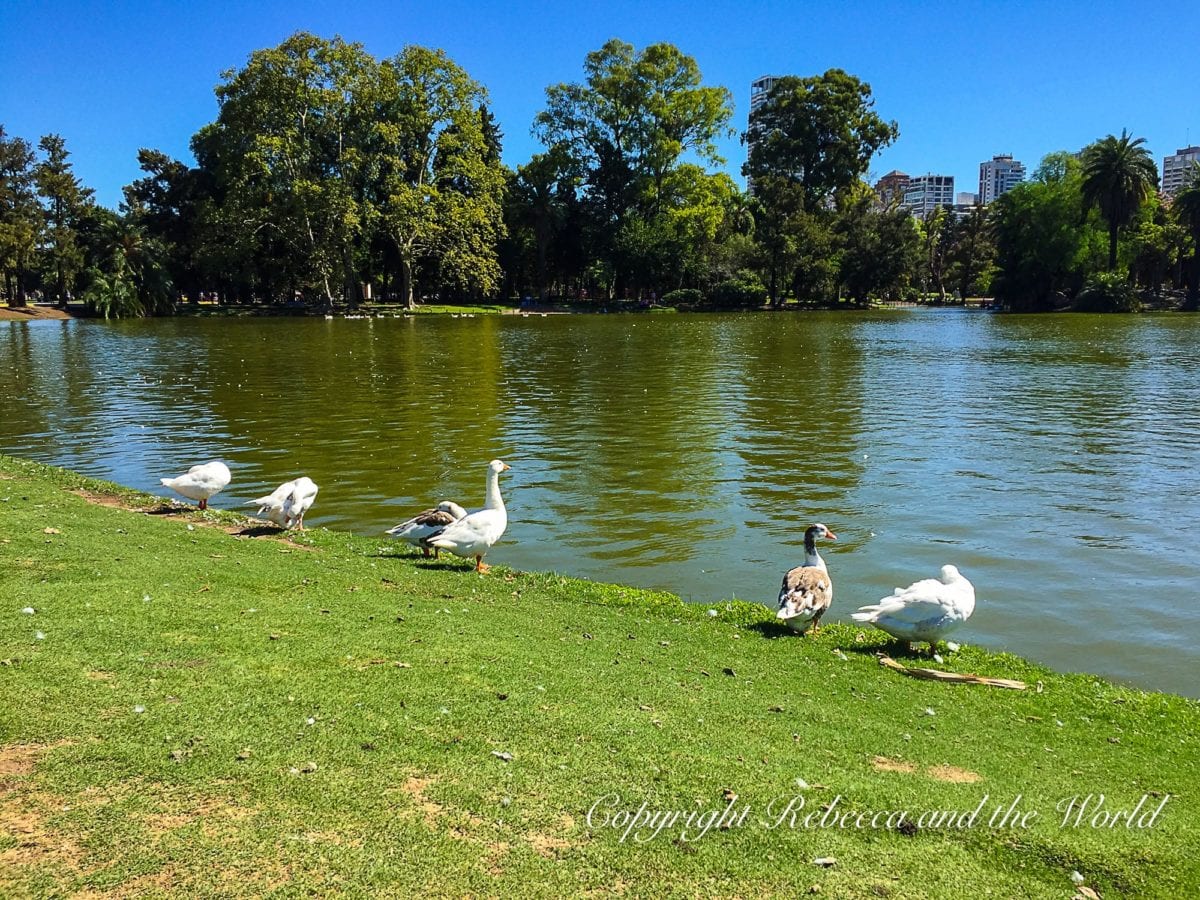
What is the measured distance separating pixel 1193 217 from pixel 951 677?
115486 millimetres

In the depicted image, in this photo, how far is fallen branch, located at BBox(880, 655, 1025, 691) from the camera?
785cm

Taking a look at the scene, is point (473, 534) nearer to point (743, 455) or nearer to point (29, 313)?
point (743, 455)

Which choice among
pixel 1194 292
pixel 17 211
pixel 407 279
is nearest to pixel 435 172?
pixel 407 279

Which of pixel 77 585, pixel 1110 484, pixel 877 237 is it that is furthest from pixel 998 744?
pixel 877 237

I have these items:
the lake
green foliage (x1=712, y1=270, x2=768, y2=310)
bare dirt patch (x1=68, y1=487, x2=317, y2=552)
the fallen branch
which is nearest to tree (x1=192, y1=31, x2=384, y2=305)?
the lake

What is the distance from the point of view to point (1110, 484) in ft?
57.7

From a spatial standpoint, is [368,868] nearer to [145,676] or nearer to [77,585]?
[145,676]

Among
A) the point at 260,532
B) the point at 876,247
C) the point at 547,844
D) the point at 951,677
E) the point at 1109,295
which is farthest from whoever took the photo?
the point at 876,247

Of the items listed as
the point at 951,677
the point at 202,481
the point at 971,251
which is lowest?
the point at 951,677

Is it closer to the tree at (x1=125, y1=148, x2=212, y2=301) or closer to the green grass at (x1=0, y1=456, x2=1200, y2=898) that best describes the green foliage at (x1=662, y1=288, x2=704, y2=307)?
the tree at (x1=125, y1=148, x2=212, y2=301)

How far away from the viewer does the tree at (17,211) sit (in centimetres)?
8306

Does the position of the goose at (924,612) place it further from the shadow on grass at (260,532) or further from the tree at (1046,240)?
the tree at (1046,240)

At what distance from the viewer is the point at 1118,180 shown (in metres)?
93.5

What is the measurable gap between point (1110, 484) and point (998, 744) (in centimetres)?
1375
